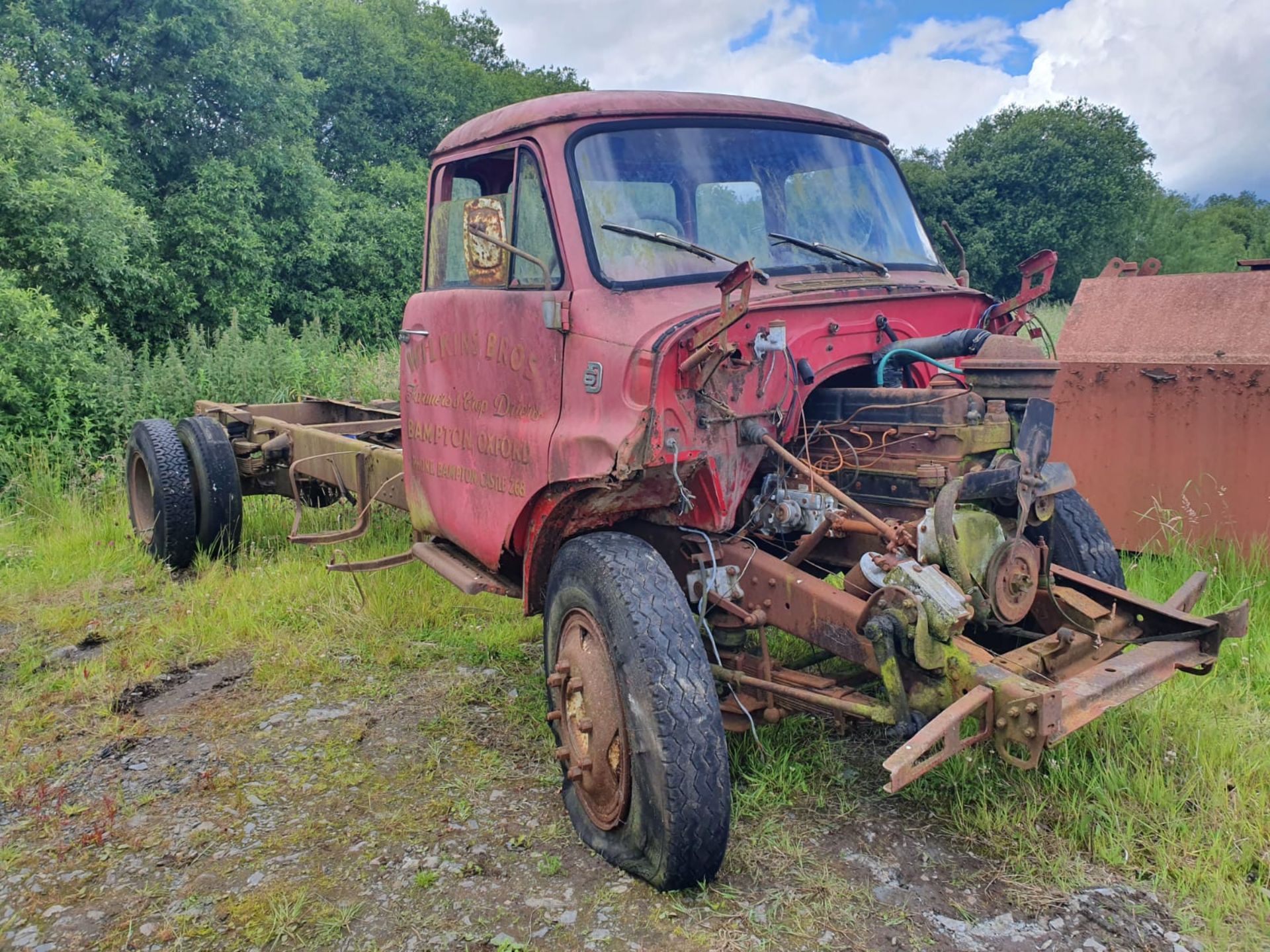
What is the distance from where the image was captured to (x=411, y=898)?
9.94 feet

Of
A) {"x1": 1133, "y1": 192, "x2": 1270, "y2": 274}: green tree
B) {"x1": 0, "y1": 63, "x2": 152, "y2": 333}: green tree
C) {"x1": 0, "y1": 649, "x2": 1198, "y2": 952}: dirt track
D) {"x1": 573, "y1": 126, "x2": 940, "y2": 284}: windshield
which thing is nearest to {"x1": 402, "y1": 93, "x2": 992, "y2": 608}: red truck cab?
{"x1": 573, "y1": 126, "x2": 940, "y2": 284}: windshield

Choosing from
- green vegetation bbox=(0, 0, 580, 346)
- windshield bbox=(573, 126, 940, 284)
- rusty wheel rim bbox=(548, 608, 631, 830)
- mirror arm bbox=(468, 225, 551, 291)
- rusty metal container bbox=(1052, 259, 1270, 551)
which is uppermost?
green vegetation bbox=(0, 0, 580, 346)

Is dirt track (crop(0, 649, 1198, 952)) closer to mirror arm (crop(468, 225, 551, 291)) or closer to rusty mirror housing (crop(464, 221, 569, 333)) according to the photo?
rusty mirror housing (crop(464, 221, 569, 333))

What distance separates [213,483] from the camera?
6.29 meters

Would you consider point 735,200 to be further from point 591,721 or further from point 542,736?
point 542,736

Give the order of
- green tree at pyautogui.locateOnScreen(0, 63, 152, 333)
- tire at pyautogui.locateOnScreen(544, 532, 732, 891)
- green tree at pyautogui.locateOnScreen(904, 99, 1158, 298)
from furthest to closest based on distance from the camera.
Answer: green tree at pyautogui.locateOnScreen(904, 99, 1158, 298) < green tree at pyautogui.locateOnScreen(0, 63, 152, 333) < tire at pyautogui.locateOnScreen(544, 532, 732, 891)

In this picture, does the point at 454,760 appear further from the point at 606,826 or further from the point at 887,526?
the point at 887,526

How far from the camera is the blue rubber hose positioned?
3.40m

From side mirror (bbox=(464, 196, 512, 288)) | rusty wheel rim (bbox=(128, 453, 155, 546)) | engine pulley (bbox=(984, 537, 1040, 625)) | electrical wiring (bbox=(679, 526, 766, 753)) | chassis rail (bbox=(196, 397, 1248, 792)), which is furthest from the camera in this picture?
rusty wheel rim (bbox=(128, 453, 155, 546))

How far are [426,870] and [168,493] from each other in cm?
390

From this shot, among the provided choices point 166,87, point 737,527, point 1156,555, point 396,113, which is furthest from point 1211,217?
point 737,527

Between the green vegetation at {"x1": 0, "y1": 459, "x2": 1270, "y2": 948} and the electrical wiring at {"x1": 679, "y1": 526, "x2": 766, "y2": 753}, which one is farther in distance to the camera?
the electrical wiring at {"x1": 679, "y1": 526, "x2": 766, "y2": 753}

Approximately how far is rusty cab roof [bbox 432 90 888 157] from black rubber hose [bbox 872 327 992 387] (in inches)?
43.6

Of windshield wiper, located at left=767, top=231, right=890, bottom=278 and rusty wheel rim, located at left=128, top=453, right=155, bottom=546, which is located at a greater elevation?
windshield wiper, located at left=767, top=231, right=890, bottom=278
